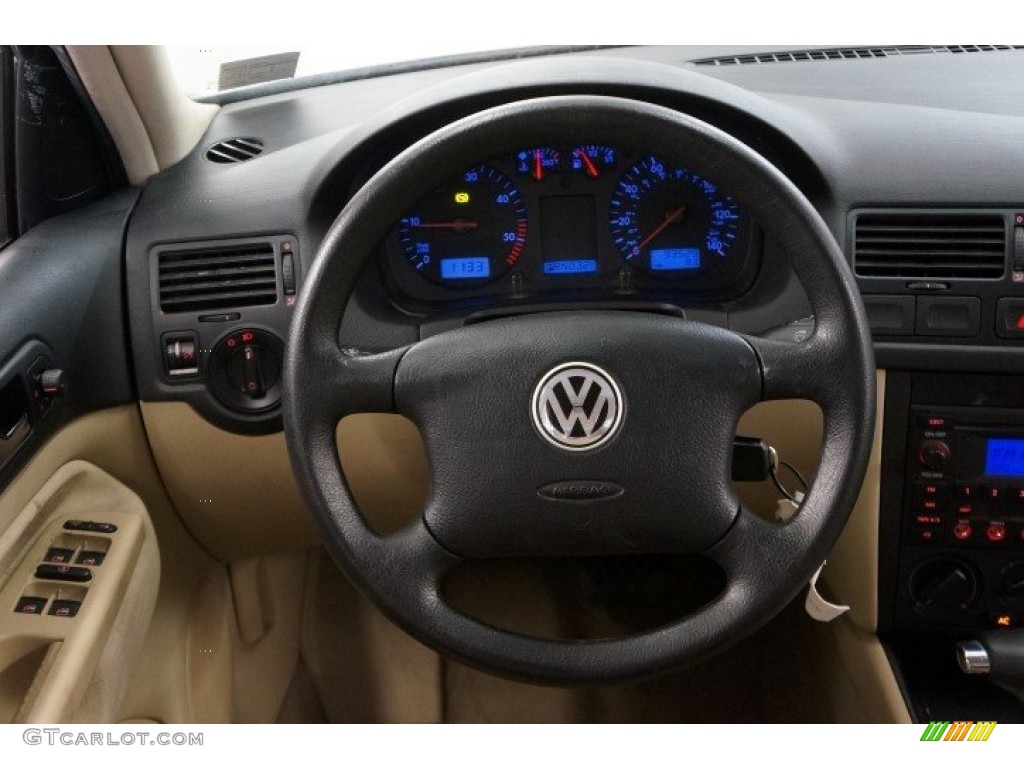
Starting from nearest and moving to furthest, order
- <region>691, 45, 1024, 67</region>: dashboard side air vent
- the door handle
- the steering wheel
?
the steering wheel, the door handle, <region>691, 45, 1024, 67</region>: dashboard side air vent

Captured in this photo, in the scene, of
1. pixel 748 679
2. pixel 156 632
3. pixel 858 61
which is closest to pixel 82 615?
pixel 156 632

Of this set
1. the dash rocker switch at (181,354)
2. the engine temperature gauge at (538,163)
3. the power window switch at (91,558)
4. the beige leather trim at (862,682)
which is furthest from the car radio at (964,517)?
the power window switch at (91,558)

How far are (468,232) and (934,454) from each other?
687mm

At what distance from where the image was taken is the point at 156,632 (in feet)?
4.87

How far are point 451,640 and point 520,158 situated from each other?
2.14 feet

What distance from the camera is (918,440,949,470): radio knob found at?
1313mm

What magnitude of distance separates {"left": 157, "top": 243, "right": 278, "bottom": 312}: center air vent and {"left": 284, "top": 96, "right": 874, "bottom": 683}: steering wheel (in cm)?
35

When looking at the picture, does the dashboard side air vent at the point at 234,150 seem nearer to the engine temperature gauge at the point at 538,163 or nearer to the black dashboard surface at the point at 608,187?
the black dashboard surface at the point at 608,187

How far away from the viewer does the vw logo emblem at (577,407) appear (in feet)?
3.24

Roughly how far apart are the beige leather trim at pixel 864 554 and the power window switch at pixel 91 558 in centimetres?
98

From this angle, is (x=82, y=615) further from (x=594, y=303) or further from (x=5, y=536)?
(x=594, y=303)

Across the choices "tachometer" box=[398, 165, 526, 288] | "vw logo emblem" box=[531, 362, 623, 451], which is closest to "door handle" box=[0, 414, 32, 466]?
"tachometer" box=[398, 165, 526, 288]

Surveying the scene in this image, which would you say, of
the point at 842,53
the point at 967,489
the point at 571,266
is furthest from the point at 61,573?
the point at 842,53
